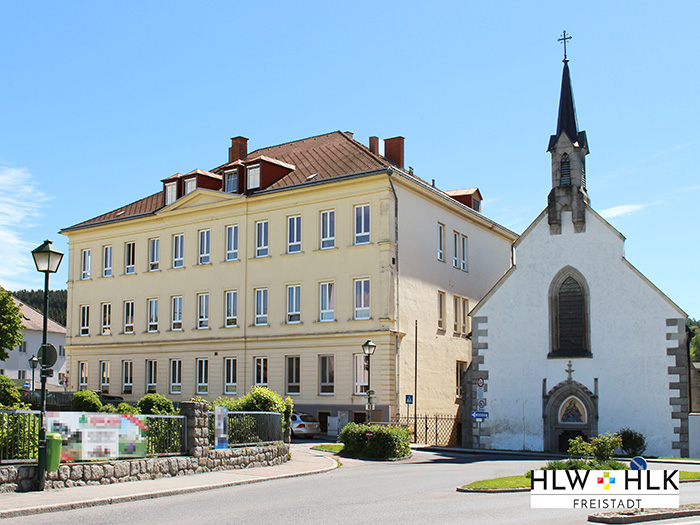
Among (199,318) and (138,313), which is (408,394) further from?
(138,313)

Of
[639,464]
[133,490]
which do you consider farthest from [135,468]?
[639,464]

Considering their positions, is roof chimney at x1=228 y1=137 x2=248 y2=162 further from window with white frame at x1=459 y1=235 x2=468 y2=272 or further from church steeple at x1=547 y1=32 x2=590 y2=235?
church steeple at x1=547 y1=32 x2=590 y2=235

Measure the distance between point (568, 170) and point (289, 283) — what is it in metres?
14.5

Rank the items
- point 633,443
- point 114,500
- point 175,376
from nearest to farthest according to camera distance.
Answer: point 114,500 < point 633,443 < point 175,376

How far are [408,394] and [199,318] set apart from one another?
505 inches

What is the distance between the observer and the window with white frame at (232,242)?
141ft

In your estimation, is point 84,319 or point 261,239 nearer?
point 261,239

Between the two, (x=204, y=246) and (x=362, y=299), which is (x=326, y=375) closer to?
(x=362, y=299)

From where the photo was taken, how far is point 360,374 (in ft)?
124

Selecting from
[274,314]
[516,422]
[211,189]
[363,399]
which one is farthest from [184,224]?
[516,422]

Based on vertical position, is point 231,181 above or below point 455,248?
above

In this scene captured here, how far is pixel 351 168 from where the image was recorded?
3956cm

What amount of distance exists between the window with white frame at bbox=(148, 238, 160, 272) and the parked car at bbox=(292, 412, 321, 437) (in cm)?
1412

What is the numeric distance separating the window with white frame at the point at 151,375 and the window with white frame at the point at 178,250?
5.54 meters
